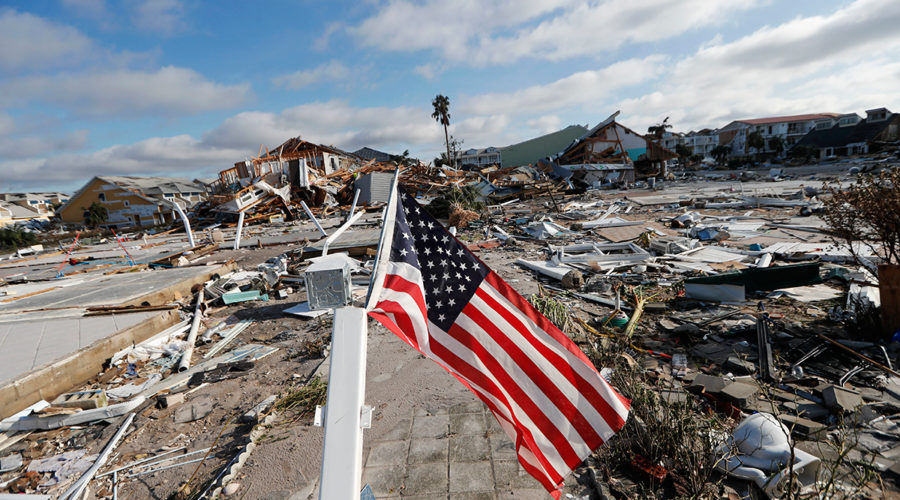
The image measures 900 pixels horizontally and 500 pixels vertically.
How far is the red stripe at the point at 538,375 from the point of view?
2455 millimetres

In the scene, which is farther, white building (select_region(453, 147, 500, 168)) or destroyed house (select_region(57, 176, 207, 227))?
white building (select_region(453, 147, 500, 168))

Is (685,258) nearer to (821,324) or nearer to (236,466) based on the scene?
(821,324)

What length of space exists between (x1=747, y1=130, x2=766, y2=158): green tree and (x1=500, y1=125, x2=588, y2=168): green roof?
29.7 m

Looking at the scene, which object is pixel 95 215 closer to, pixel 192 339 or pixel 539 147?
pixel 192 339

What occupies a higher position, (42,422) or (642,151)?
(642,151)

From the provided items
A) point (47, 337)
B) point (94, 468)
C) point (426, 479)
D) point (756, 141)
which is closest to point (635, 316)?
point (426, 479)

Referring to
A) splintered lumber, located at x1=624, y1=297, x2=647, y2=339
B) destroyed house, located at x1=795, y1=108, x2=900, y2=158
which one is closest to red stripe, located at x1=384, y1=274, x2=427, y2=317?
splintered lumber, located at x1=624, y1=297, x2=647, y2=339

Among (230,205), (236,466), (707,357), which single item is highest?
(230,205)

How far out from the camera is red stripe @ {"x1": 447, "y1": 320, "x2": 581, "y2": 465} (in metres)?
2.48

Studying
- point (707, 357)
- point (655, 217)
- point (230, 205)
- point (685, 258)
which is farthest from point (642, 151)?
point (707, 357)

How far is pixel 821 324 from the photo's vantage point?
6402 millimetres

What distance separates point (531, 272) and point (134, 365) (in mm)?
8658

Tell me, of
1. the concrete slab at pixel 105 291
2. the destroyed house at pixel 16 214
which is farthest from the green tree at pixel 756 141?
the destroyed house at pixel 16 214

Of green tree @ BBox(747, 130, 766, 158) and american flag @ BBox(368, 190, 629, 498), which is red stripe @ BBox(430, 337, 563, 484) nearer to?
american flag @ BBox(368, 190, 629, 498)
